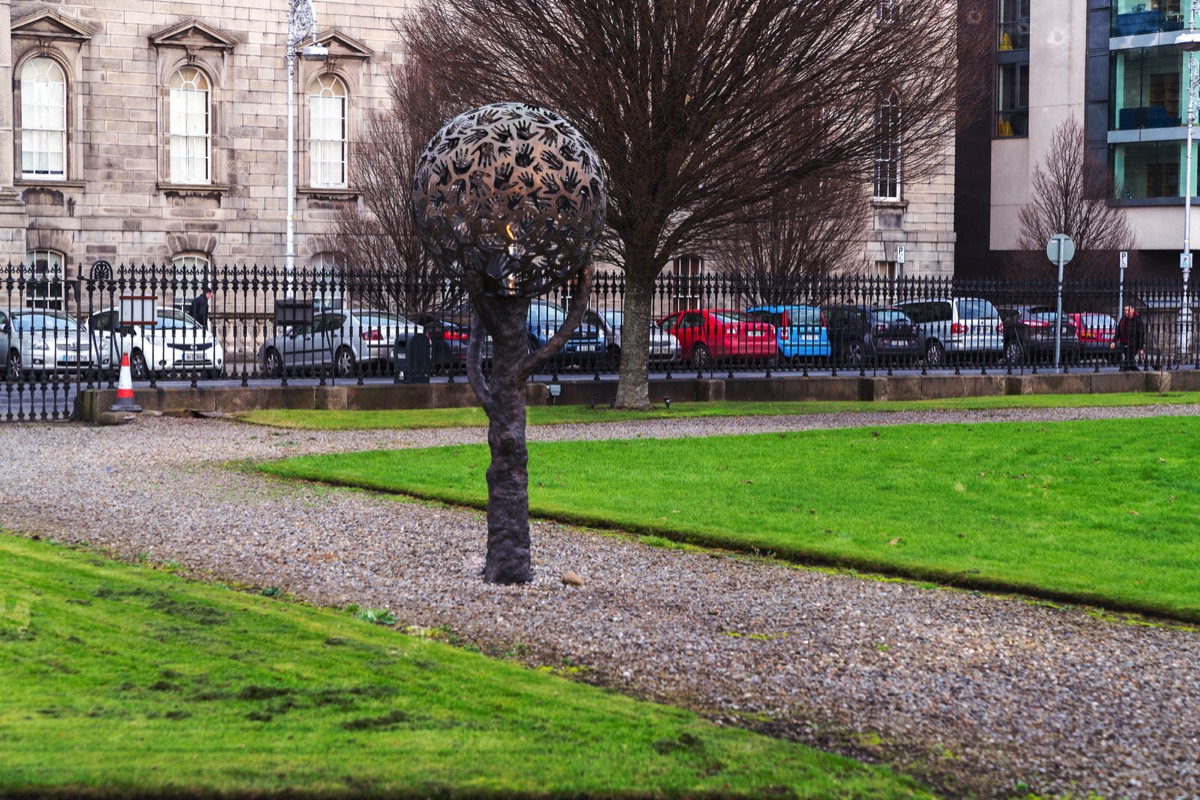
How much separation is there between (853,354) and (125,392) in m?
13.2

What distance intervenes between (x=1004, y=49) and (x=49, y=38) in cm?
3678

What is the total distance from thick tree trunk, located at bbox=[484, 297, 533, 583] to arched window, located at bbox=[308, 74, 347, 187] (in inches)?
1522

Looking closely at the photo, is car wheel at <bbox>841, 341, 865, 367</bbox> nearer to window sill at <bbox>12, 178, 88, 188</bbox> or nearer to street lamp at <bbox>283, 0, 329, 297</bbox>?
street lamp at <bbox>283, 0, 329, 297</bbox>

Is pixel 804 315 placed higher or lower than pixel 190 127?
lower

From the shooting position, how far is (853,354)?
28172mm

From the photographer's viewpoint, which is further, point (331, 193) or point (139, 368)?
point (331, 193)

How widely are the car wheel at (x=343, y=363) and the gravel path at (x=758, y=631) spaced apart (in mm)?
11531

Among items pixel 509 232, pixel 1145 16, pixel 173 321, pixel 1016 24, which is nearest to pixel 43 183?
pixel 173 321

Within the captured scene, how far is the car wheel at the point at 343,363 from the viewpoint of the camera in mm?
24781

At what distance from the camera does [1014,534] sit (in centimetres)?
1095

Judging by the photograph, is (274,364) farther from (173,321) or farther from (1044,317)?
(1044,317)

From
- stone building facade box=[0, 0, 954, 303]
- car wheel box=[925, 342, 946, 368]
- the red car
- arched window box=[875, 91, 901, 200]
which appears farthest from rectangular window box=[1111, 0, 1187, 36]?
arched window box=[875, 91, 901, 200]

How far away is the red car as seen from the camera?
26766mm

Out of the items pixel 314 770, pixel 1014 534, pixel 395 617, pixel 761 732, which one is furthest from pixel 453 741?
pixel 1014 534
